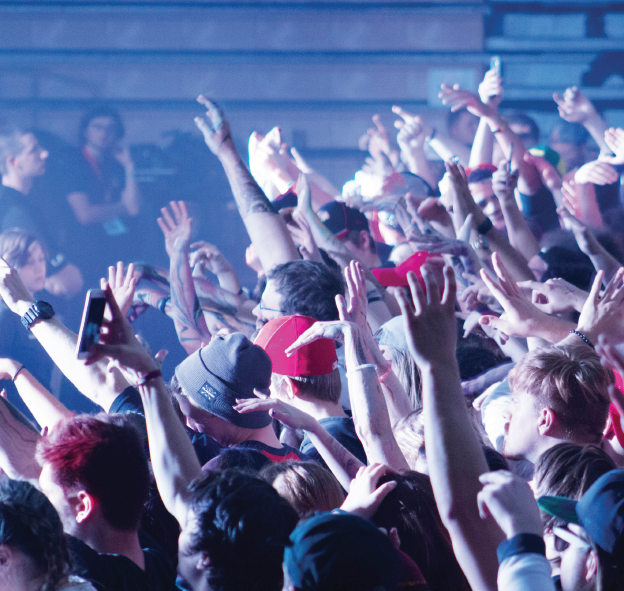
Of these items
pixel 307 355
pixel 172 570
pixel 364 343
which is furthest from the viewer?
pixel 307 355

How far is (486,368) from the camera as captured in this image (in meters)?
2.63

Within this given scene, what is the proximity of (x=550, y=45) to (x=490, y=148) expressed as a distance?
384 cm

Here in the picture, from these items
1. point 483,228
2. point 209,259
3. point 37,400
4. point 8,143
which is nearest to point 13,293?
point 37,400

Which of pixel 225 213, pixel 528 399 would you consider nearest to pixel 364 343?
pixel 528 399

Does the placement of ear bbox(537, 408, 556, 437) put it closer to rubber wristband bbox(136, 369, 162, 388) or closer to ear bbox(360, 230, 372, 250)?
rubber wristband bbox(136, 369, 162, 388)

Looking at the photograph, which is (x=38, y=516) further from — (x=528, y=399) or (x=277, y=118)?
(x=277, y=118)

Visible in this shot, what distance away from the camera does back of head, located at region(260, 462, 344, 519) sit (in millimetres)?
1434

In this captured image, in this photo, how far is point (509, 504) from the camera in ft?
3.51

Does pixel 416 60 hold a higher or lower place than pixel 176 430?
Answer: higher

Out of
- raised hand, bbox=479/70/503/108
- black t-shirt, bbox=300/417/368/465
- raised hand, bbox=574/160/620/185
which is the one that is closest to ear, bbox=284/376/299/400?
black t-shirt, bbox=300/417/368/465

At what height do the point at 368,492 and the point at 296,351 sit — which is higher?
the point at 296,351

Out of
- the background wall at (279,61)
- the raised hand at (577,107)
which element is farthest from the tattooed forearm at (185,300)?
the background wall at (279,61)

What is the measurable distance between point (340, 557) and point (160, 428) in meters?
0.57

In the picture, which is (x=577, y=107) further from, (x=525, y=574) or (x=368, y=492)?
(x=525, y=574)
